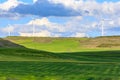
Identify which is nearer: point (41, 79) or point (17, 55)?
point (41, 79)

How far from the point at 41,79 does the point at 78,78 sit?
13.7ft

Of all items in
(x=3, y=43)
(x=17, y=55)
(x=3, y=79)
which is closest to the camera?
(x=3, y=79)

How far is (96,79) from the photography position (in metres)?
43.0

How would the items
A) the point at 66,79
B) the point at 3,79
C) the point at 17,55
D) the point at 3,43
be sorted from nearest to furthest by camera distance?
1. the point at 3,79
2. the point at 66,79
3. the point at 17,55
4. the point at 3,43

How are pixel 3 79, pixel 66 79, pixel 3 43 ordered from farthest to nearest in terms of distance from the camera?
pixel 3 43
pixel 66 79
pixel 3 79

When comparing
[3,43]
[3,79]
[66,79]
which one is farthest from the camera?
[3,43]

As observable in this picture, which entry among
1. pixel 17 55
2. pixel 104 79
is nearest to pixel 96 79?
pixel 104 79

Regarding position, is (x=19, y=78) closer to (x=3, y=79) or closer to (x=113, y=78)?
(x=3, y=79)

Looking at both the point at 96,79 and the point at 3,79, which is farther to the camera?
the point at 96,79

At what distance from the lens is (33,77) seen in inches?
1676

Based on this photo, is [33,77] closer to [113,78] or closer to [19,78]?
[19,78]

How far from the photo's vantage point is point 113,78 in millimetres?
44062

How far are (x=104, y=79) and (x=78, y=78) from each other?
2.54 m

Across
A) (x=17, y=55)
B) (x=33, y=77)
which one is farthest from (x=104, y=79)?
(x=17, y=55)
